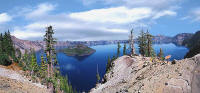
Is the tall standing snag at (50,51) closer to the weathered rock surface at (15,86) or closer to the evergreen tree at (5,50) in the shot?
the weathered rock surface at (15,86)

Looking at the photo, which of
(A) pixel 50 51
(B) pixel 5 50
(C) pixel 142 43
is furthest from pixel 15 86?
(B) pixel 5 50

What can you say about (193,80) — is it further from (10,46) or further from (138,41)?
(10,46)

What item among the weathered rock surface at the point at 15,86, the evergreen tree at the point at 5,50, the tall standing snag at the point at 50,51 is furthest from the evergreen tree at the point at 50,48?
the evergreen tree at the point at 5,50

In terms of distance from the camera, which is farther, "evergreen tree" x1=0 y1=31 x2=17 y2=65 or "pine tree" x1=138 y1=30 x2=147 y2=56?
"evergreen tree" x1=0 y1=31 x2=17 y2=65

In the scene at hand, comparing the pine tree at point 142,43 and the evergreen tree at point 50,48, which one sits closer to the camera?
the evergreen tree at point 50,48

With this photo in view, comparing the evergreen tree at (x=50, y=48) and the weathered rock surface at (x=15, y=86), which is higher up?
the evergreen tree at (x=50, y=48)

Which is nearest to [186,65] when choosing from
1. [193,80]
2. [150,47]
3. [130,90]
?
[193,80]

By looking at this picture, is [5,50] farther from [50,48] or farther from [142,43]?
[142,43]

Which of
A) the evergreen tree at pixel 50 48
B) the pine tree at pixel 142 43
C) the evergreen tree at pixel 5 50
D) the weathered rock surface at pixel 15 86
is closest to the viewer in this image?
the weathered rock surface at pixel 15 86

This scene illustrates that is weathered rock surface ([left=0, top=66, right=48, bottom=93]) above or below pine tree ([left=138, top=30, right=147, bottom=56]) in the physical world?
below

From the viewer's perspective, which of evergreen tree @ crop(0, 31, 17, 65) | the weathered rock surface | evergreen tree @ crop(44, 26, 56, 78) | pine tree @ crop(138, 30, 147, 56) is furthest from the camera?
evergreen tree @ crop(0, 31, 17, 65)

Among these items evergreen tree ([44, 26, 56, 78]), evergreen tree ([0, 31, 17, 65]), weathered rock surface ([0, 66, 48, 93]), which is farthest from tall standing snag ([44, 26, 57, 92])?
evergreen tree ([0, 31, 17, 65])

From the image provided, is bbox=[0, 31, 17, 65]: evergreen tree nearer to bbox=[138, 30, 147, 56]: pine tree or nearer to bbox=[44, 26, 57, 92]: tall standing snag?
bbox=[44, 26, 57, 92]: tall standing snag

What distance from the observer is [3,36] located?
3388 inches
